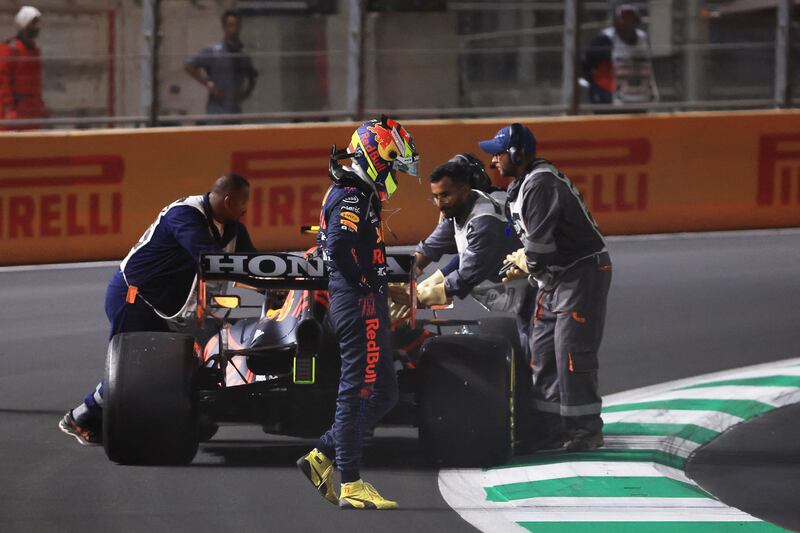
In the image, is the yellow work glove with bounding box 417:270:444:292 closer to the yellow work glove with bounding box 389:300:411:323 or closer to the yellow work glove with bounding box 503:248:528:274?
the yellow work glove with bounding box 503:248:528:274

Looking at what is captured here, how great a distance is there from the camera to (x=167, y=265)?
8.73 meters

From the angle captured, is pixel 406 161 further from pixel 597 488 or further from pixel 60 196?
pixel 60 196

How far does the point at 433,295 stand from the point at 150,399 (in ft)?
5.98

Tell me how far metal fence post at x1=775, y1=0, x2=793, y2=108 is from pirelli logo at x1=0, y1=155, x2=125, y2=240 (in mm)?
6702

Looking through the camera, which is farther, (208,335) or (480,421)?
(208,335)

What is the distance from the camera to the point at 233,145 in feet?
49.7

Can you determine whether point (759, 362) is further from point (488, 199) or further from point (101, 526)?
point (101, 526)

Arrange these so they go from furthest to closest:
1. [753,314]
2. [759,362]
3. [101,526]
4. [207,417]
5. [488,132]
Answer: [488,132], [753,314], [759,362], [207,417], [101,526]

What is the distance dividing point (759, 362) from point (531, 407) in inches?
113

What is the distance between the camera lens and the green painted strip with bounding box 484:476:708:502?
25.8ft

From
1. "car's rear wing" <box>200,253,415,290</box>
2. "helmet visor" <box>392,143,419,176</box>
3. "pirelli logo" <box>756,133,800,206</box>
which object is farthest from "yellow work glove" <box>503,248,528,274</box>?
"pirelli logo" <box>756,133,800,206</box>

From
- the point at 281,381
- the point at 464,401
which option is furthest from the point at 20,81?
the point at 464,401

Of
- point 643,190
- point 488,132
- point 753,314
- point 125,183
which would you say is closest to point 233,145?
point 125,183

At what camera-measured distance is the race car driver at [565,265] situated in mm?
8828
